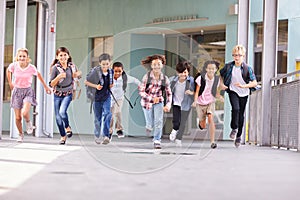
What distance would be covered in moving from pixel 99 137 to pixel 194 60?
7517mm

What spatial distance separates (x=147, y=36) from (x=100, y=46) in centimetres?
190

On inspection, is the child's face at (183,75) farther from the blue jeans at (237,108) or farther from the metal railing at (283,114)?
the metal railing at (283,114)

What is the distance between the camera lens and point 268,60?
1229 centimetres

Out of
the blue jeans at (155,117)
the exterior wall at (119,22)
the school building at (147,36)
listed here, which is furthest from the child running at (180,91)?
the exterior wall at (119,22)

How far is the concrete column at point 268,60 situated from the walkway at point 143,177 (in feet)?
13.7

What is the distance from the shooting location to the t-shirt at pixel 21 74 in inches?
441

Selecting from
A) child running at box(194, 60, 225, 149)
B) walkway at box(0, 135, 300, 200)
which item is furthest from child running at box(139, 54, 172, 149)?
walkway at box(0, 135, 300, 200)

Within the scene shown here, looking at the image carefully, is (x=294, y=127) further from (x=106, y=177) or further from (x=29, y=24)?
(x=29, y=24)

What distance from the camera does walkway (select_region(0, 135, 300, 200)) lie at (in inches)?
171

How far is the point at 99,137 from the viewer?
12.2m

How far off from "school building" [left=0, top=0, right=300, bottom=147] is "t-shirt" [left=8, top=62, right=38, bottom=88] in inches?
63.2

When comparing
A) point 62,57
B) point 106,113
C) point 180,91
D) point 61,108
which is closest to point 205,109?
point 180,91

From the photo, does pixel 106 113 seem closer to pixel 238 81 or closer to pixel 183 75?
pixel 183 75

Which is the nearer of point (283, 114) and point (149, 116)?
point (149, 116)
